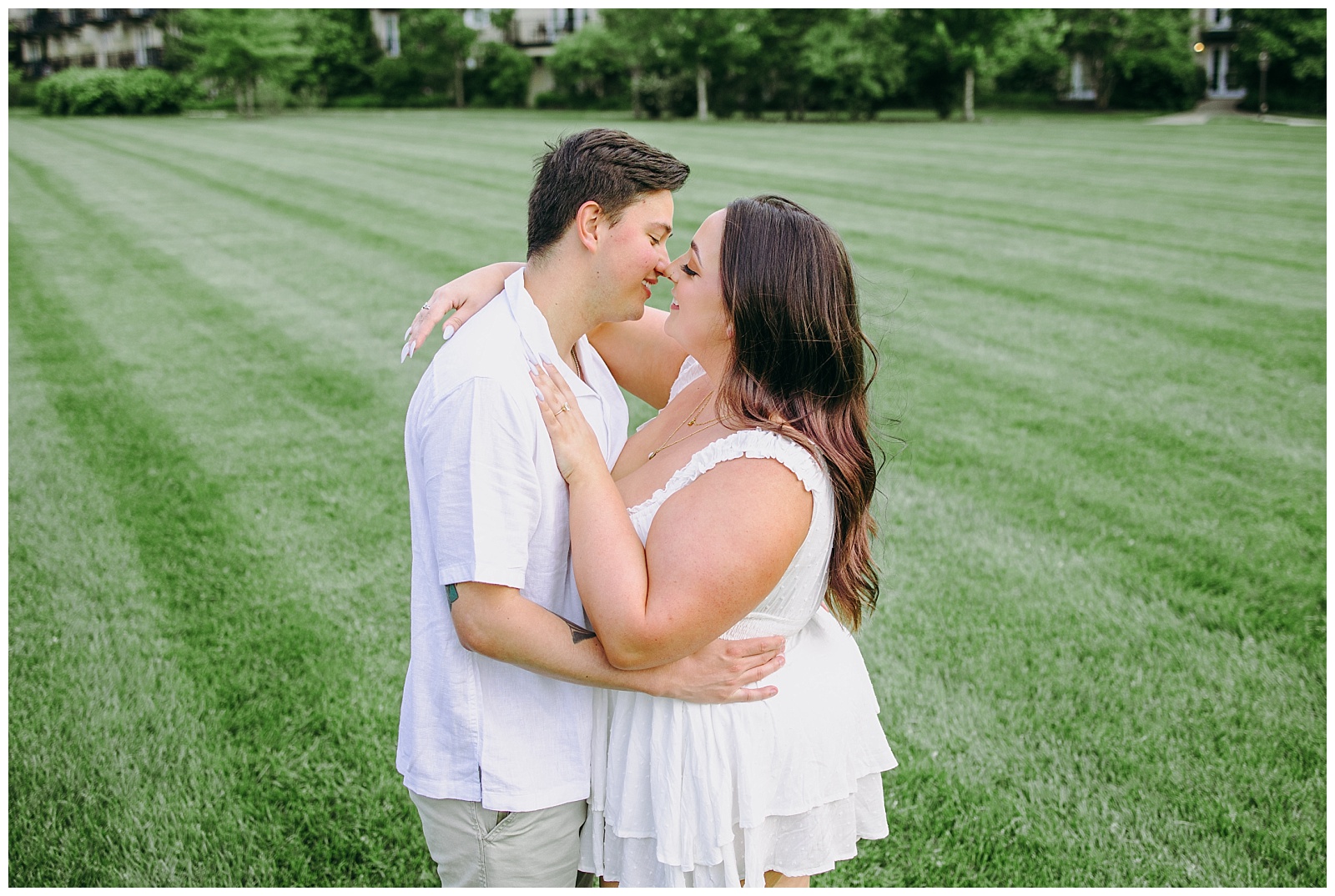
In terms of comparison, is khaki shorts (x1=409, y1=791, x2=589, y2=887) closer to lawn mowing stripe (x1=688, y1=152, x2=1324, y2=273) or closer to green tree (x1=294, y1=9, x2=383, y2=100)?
lawn mowing stripe (x1=688, y1=152, x2=1324, y2=273)

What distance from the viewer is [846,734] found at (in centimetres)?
247

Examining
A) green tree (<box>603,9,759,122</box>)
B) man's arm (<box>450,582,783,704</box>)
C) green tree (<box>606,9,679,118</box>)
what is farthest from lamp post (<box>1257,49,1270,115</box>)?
man's arm (<box>450,582,783,704</box>)

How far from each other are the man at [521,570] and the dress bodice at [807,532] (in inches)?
2.6

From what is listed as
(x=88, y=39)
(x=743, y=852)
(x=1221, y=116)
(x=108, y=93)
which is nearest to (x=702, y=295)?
(x=743, y=852)

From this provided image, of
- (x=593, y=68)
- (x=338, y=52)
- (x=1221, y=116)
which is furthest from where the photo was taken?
(x=338, y=52)

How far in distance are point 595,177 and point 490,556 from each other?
87 centimetres

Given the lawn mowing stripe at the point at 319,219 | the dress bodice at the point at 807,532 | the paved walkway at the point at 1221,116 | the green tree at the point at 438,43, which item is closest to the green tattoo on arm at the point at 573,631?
the dress bodice at the point at 807,532

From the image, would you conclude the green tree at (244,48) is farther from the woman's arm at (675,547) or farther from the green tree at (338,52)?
the woman's arm at (675,547)

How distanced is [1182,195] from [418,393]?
17.6 m

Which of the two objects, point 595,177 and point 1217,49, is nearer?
point 595,177

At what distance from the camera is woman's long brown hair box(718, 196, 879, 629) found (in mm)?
2242

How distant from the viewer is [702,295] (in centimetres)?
234

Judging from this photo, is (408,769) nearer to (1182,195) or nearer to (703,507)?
(703,507)

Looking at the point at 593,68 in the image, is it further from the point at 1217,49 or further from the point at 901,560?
the point at 901,560
